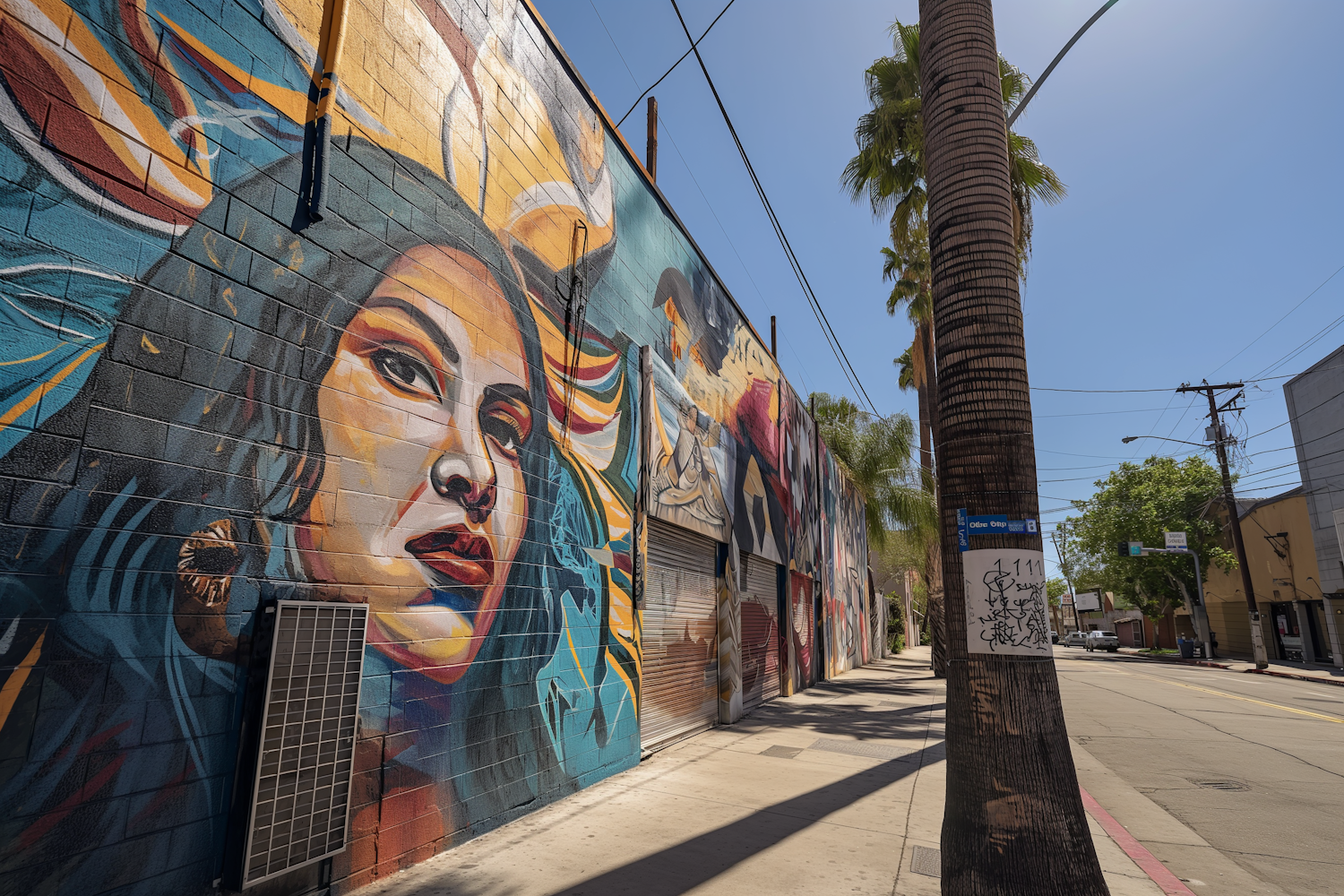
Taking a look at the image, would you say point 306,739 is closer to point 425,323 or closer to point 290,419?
point 290,419

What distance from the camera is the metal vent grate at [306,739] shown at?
11.2 ft

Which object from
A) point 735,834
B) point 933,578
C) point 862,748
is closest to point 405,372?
point 735,834

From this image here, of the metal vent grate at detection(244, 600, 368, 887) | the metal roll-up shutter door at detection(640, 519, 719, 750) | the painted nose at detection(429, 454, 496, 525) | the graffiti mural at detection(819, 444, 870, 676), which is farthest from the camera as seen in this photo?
the graffiti mural at detection(819, 444, 870, 676)

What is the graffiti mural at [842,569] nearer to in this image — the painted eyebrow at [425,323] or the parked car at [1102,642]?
the painted eyebrow at [425,323]

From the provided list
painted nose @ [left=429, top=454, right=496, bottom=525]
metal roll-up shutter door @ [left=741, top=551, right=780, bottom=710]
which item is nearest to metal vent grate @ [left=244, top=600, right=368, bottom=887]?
painted nose @ [left=429, top=454, right=496, bottom=525]

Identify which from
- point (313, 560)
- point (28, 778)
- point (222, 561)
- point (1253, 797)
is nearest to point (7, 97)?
point (222, 561)

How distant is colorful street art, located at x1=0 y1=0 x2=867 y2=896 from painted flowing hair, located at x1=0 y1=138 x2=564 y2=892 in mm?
13

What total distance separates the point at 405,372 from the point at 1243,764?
34.3ft

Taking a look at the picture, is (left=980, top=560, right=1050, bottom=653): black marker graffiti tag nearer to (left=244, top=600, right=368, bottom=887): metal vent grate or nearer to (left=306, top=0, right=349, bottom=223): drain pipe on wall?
(left=244, top=600, right=368, bottom=887): metal vent grate

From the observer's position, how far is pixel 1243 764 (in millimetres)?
8430

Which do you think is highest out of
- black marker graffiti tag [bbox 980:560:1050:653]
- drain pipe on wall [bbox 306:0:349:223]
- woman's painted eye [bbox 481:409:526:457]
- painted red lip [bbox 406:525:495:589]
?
drain pipe on wall [bbox 306:0:349:223]

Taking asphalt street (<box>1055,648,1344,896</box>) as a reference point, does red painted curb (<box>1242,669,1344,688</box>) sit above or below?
above

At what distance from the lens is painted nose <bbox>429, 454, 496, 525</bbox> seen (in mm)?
4879

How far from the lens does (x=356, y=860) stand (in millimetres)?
3967
